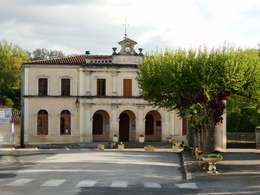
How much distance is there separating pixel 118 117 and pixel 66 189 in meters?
25.3

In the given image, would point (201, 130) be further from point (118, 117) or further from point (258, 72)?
point (118, 117)

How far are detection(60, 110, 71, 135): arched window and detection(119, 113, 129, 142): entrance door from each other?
19.4ft

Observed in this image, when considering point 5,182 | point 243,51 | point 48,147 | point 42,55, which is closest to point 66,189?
point 5,182

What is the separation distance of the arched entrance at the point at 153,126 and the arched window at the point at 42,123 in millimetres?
10885

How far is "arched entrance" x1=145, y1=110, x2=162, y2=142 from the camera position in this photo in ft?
135

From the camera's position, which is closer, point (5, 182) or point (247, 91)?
point (5, 182)

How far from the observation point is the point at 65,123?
3809 cm

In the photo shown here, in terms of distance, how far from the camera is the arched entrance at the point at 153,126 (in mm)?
41062

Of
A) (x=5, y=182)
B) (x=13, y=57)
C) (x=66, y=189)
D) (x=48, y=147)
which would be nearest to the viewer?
(x=66, y=189)

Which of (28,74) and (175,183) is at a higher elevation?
(28,74)

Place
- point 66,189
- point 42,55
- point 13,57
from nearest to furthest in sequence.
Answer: point 66,189, point 13,57, point 42,55

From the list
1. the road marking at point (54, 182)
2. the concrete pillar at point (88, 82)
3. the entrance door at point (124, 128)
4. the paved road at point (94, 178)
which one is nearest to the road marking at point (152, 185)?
the paved road at point (94, 178)

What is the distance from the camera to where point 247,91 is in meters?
24.8

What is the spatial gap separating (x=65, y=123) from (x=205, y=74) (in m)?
18.4
